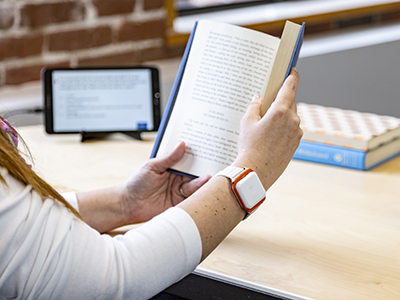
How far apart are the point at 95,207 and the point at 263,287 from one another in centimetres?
32

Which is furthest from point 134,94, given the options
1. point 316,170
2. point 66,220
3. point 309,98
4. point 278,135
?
point 309,98

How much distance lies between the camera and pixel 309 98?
2.23 m

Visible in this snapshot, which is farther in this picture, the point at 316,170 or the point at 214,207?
the point at 316,170

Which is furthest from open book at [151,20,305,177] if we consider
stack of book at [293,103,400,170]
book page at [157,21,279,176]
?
stack of book at [293,103,400,170]

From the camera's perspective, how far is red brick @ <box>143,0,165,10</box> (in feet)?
5.75

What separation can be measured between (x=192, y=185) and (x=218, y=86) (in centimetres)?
16

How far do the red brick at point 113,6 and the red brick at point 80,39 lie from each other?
5cm

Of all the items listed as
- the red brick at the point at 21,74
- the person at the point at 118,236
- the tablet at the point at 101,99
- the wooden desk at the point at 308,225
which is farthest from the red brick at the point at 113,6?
the person at the point at 118,236

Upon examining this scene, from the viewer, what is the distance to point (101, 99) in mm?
1244

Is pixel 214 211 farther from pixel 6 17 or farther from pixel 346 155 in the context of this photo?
pixel 6 17

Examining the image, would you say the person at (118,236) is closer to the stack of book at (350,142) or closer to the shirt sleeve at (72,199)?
the shirt sleeve at (72,199)

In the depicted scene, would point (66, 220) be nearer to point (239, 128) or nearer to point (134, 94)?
point (239, 128)

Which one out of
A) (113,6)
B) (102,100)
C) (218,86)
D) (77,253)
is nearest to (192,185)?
(218,86)

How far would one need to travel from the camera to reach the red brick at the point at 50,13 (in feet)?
4.74
